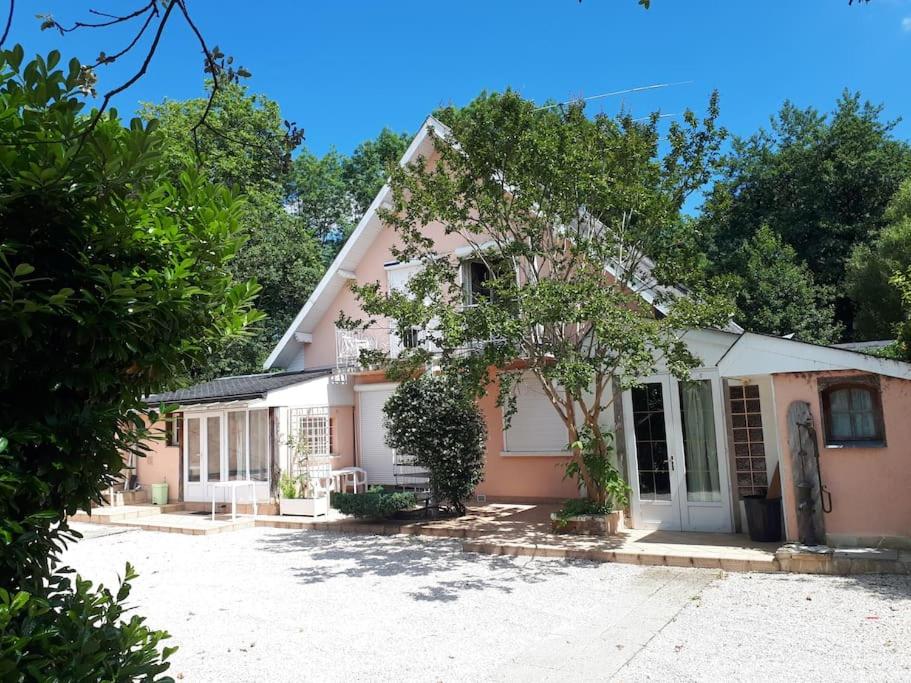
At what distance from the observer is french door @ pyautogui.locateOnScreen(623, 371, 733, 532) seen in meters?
10.8

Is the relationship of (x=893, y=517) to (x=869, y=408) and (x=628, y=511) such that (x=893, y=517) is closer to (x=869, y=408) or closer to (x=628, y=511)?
(x=869, y=408)

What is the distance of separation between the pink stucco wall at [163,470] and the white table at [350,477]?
15.8 feet

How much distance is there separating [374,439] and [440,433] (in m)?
5.19

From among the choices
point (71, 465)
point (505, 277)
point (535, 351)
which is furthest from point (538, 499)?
point (71, 465)

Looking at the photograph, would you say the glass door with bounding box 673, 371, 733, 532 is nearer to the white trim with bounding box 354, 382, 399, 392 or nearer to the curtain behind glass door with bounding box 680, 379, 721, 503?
the curtain behind glass door with bounding box 680, 379, 721, 503

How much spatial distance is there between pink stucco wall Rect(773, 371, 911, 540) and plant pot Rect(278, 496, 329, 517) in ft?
31.5

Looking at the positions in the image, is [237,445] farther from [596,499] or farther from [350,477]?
[596,499]

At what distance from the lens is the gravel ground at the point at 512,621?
5.64 metres

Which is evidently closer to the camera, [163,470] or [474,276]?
[474,276]

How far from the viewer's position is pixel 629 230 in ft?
36.6

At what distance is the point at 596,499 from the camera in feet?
37.3

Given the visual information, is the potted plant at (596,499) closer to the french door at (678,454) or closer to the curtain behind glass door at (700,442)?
the french door at (678,454)

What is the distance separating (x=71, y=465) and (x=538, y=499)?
13564mm

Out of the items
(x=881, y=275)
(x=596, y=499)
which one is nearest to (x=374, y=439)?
(x=596, y=499)
